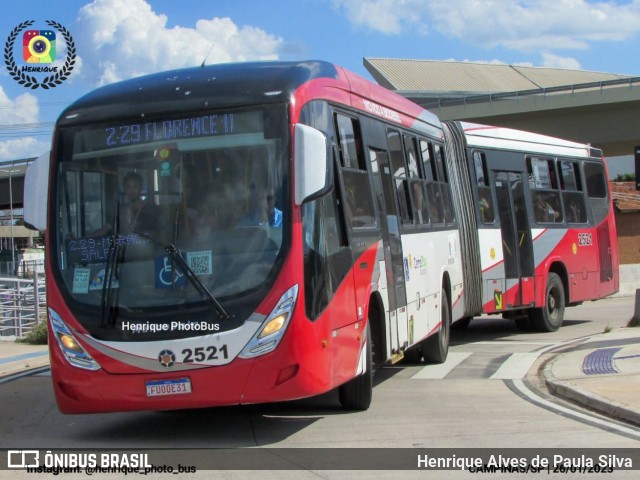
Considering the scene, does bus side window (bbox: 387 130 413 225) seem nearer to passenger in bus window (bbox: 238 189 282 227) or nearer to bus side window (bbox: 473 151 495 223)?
passenger in bus window (bbox: 238 189 282 227)

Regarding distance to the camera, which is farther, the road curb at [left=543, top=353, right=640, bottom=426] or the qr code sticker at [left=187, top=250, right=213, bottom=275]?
the road curb at [left=543, top=353, right=640, bottom=426]

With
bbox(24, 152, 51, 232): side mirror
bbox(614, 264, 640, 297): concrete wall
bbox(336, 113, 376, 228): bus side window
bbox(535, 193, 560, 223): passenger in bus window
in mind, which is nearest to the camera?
bbox(24, 152, 51, 232): side mirror

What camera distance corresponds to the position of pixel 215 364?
7703mm

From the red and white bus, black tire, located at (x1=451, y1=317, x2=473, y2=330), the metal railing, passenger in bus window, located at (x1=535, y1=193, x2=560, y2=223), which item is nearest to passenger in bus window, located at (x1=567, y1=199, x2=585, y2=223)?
passenger in bus window, located at (x1=535, y1=193, x2=560, y2=223)

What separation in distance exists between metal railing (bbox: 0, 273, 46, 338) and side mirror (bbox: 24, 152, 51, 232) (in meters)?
13.3

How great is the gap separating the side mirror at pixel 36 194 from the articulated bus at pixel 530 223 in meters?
8.16

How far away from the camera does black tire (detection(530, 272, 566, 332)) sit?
17.8 meters

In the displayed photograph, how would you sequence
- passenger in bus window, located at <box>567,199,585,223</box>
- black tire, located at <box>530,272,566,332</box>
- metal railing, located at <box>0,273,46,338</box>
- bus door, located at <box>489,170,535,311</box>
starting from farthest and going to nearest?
metal railing, located at <box>0,273,46,338</box> < passenger in bus window, located at <box>567,199,585,223</box> < black tire, located at <box>530,272,566,332</box> < bus door, located at <box>489,170,535,311</box>

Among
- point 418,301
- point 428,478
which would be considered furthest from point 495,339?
point 428,478

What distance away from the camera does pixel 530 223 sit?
17297mm

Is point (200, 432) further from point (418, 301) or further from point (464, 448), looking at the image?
point (418, 301)

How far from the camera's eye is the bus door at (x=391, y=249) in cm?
1024

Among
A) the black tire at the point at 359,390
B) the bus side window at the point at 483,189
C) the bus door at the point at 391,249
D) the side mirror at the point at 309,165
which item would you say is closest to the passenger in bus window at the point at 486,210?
the bus side window at the point at 483,189

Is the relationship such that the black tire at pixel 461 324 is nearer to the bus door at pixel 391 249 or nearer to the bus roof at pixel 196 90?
the bus door at pixel 391 249
